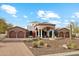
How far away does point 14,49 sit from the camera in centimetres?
413

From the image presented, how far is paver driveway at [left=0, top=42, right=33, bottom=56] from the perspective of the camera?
4.10m

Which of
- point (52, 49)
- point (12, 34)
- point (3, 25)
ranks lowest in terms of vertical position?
point (52, 49)

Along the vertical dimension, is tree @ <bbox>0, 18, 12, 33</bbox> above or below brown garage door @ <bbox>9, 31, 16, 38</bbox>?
above

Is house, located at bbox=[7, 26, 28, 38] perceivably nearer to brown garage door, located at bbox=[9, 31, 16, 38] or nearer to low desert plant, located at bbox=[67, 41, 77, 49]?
brown garage door, located at bbox=[9, 31, 16, 38]

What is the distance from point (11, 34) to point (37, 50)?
394mm

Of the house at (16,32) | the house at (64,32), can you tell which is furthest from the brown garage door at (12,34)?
the house at (64,32)

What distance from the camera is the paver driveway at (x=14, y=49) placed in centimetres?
410

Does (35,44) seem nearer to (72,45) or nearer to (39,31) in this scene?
(39,31)

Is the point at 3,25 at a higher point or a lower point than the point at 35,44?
higher

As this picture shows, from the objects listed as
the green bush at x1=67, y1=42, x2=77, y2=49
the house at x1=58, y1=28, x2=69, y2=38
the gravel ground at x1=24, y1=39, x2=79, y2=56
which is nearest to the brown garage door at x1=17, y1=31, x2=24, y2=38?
the gravel ground at x1=24, y1=39, x2=79, y2=56

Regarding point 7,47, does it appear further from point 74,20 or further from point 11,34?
point 74,20

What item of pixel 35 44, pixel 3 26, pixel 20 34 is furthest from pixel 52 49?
pixel 3 26

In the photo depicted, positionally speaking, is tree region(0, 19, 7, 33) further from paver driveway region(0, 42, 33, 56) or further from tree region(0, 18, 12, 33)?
paver driveway region(0, 42, 33, 56)

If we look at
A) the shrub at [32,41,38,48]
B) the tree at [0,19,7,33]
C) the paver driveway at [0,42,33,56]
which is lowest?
the paver driveway at [0,42,33,56]
